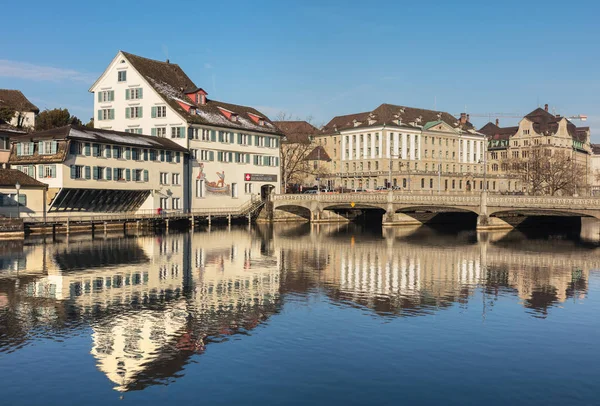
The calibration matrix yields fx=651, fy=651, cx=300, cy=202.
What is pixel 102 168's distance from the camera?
77.4 meters

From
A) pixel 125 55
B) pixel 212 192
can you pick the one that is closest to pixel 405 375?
pixel 212 192

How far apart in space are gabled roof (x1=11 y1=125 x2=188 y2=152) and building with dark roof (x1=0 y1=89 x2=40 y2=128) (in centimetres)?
2541

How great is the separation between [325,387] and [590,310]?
753 inches

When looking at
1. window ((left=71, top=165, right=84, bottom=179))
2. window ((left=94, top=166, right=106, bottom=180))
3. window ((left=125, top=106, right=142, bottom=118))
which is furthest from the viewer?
window ((left=125, top=106, right=142, bottom=118))

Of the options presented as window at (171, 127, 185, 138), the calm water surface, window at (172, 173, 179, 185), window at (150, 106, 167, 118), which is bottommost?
the calm water surface

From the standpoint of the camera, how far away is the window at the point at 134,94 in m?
94.9

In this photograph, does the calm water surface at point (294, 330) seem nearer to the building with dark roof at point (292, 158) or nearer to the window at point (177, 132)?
the window at point (177, 132)

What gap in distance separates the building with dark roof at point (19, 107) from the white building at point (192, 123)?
51.7 feet

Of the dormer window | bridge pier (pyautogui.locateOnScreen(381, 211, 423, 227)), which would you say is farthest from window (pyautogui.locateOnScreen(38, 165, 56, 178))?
bridge pier (pyautogui.locateOnScreen(381, 211, 423, 227))

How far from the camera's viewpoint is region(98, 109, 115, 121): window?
3831 inches

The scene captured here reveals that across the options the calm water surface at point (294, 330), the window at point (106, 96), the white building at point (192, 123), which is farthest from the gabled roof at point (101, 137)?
the calm water surface at point (294, 330)

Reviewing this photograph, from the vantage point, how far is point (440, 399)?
19812 millimetres

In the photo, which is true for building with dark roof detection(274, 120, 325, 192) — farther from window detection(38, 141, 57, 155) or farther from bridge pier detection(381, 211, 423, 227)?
window detection(38, 141, 57, 155)

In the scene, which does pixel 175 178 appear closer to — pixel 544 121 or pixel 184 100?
pixel 184 100
